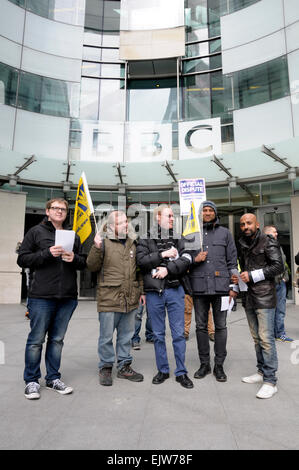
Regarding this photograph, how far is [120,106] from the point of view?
43.5 feet

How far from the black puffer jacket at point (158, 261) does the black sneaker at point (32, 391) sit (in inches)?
60.1

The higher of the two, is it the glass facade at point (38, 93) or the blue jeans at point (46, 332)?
the glass facade at point (38, 93)

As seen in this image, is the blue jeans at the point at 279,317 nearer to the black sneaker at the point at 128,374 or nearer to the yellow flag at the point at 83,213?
the black sneaker at the point at 128,374

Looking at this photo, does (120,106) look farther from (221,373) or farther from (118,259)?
(221,373)

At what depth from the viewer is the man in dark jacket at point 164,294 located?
3414 millimetres

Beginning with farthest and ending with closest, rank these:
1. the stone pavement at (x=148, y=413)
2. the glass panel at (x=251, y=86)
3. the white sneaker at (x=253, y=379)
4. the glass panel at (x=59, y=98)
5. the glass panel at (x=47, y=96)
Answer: the glass panel at (x=59, y=98) < the glass panel at (x=47, y=96) < the glass panel at (x=251, y=86) < the white sneaker at (x=253, y=379) < the stone pavement at (x=148, y=413)

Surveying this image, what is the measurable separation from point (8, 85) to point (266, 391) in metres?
12.3

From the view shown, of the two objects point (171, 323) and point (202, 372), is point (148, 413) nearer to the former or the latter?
point (171, 323)

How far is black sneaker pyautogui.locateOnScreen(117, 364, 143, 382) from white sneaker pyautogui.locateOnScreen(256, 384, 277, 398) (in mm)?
1321

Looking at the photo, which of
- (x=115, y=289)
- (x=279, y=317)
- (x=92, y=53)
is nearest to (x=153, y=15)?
(x=92, y=53)

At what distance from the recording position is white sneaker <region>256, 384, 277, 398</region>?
10.1 feet

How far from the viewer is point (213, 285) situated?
3.57m

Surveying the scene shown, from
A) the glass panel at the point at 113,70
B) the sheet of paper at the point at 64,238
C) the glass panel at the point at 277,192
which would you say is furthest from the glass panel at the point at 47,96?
the sheet of paper at the point at 64,238

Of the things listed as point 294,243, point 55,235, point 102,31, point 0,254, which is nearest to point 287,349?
point 55,235
